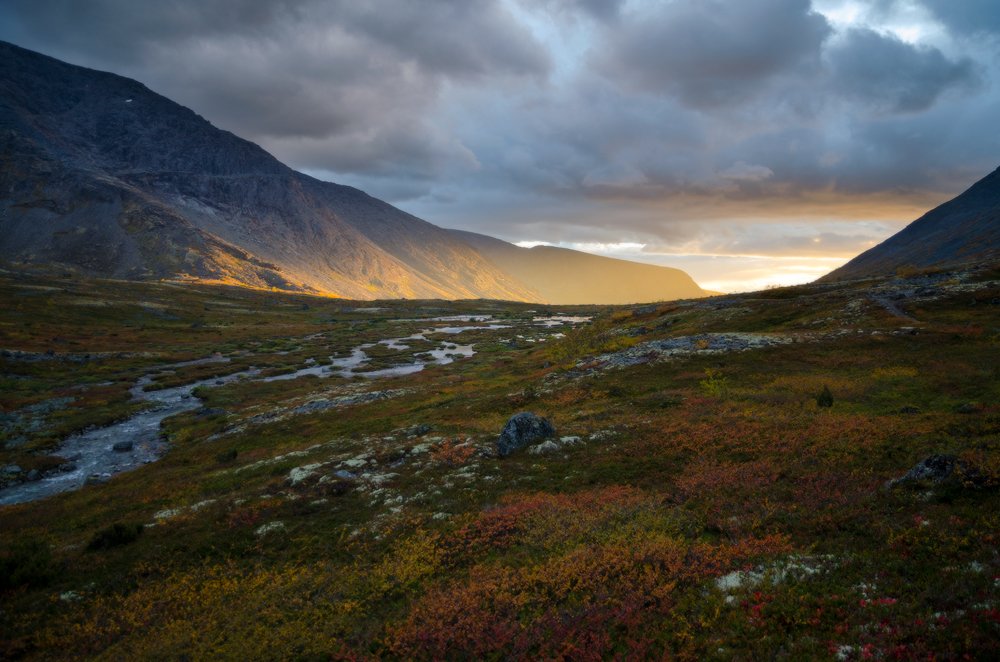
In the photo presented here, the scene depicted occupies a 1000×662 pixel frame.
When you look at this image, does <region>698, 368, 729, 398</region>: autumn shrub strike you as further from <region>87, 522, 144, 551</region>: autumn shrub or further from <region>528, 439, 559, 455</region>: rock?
<region>87, 522, 144, 551</region>: autumn shrub

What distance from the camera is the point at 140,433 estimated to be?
49781 millimetres

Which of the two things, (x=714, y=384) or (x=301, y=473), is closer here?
(x=301, y=473)

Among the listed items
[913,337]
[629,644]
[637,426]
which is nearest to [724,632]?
[629,644]

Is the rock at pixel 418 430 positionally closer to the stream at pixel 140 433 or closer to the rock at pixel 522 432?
the rock at pixel 522 432

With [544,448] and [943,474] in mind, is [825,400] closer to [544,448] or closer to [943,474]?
[943,474]

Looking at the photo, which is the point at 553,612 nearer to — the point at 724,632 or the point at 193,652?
the point at 724,632

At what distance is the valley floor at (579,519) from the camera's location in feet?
39.6

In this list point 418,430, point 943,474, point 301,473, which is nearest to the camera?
point 943,474

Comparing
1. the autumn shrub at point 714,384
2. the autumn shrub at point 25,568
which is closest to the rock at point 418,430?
the autumn shrub at point 25,568

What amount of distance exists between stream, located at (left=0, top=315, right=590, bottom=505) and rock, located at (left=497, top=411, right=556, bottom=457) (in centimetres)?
3304

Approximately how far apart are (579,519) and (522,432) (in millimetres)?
10281

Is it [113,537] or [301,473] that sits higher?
[301,473]

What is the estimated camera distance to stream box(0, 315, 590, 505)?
119 ft

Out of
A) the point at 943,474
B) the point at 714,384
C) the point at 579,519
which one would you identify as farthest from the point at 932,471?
the point at 714,384
